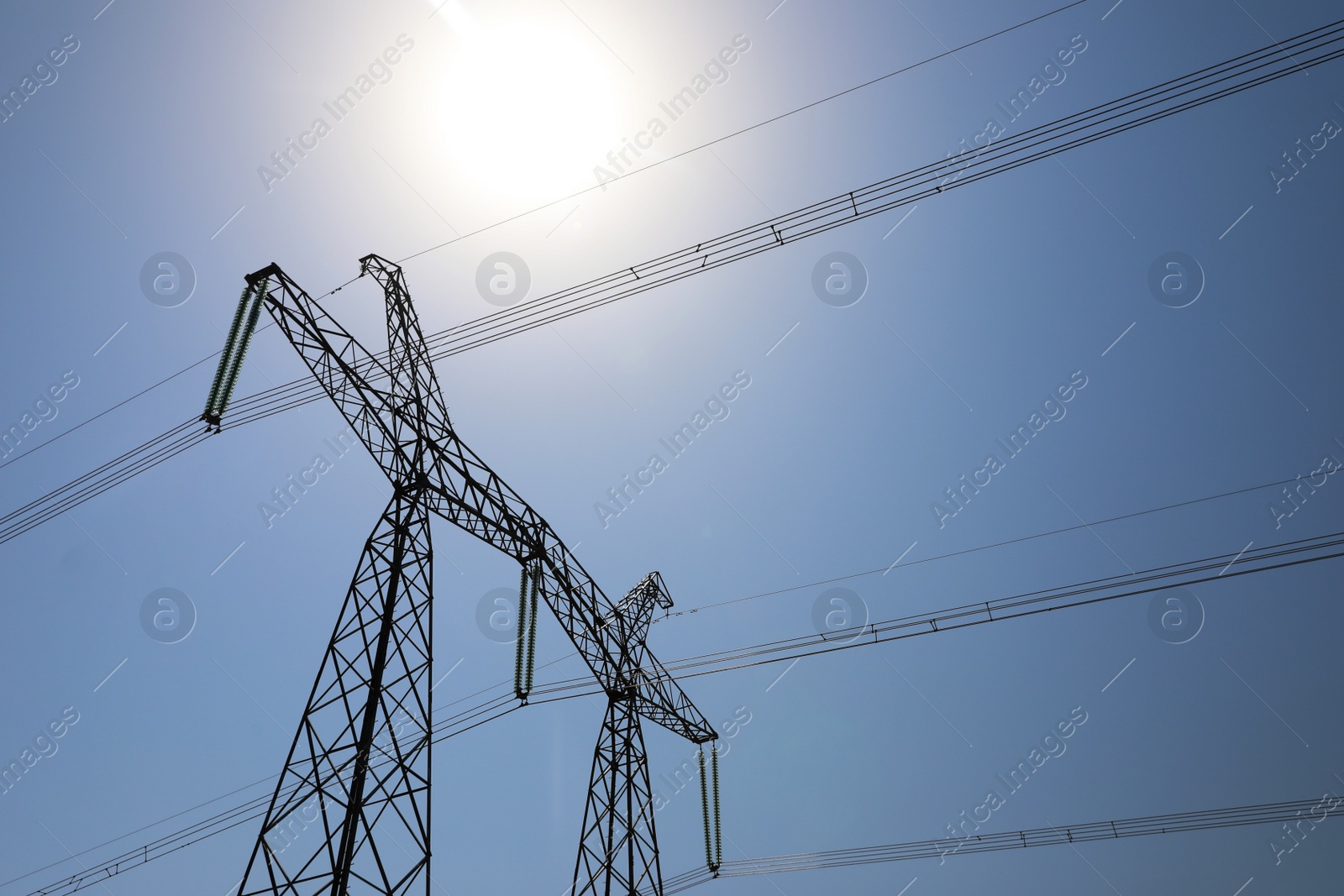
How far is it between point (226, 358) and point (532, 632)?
355 inches

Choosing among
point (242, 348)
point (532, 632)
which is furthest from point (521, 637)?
point (242, 348)

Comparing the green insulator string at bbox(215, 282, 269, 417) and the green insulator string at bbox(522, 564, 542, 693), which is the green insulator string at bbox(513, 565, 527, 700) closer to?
the green insulator string at bbox(522, 564, 542, 693)

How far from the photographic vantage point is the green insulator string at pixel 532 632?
16688 mm

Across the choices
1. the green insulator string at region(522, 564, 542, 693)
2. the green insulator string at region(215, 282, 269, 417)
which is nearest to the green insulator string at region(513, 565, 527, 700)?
the green insulator string at region(522, 564, 542, 693)

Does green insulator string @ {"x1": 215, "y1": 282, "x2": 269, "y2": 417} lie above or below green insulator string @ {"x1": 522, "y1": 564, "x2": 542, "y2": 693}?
Result: above

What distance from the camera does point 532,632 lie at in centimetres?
1753

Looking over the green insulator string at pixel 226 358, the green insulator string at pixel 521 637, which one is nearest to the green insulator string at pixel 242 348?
the green insulator string at pixel 226 358

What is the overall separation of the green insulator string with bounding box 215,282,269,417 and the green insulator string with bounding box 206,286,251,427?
8 cm

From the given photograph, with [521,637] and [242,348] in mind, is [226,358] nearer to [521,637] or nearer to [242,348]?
[242,348]

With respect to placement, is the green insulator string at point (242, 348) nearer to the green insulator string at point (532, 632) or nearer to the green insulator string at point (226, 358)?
the green insulator string at point (226, 358)

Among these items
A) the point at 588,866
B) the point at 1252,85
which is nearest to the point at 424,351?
the point at 588,866

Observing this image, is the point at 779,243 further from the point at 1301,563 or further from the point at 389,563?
the point at 1301,563

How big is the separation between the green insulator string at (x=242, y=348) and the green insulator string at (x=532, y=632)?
8.09m

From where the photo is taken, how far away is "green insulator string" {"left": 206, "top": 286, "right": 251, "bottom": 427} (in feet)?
43.8
